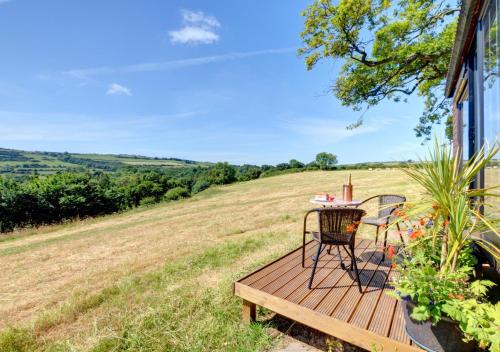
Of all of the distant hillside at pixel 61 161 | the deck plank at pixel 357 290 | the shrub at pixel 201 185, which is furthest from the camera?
the distant hillside at pixel 61 161

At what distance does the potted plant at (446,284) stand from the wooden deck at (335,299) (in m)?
0.29

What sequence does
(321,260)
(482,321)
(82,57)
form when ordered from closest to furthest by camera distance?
(482,321) → (321,260) → (82,57)

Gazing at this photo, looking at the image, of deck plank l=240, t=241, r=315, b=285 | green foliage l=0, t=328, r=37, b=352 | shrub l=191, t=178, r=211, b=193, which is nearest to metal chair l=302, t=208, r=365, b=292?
deck plank l=240, t=241, r=315, b=285

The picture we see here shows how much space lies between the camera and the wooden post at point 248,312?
104 inches

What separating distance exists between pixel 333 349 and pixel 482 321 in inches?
52.7

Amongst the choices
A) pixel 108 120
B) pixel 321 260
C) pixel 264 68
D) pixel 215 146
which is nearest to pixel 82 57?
pixel 264 68

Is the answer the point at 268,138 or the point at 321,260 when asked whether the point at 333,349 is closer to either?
the point at 321,260

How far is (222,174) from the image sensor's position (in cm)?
4788

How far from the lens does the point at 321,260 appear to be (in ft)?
11.6

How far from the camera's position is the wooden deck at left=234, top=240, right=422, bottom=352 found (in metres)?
1.91

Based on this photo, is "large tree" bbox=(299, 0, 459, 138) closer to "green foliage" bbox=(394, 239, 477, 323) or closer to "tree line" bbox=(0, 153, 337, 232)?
"green foliage" bbox=(394, 239, 477, 323)

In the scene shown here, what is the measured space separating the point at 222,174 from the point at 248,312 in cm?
4555

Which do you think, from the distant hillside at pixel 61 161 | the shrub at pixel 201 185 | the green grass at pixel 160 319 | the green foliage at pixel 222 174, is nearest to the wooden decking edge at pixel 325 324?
the green grass at pixel 160 319

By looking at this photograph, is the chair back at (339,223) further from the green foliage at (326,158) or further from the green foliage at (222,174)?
the green foliage at (326,158)
